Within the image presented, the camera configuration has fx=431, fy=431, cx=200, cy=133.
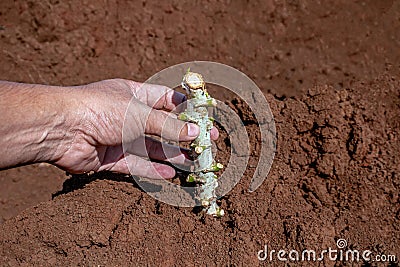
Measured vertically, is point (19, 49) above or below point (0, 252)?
above

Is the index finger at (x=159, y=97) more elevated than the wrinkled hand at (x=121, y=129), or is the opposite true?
the index finger at (x=159, y=97)

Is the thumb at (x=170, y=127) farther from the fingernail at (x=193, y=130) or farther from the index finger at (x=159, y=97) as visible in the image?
the index finger at (x=159, y=97)

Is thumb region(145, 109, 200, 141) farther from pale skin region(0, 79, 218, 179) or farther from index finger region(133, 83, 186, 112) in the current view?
index finger region(133, 83, 186, 112)

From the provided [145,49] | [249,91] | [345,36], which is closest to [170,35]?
[145,49]

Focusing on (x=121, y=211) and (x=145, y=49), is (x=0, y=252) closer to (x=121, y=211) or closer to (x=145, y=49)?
(x=121, y=211)

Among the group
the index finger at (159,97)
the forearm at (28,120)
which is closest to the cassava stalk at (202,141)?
the index finger at (159,97)
